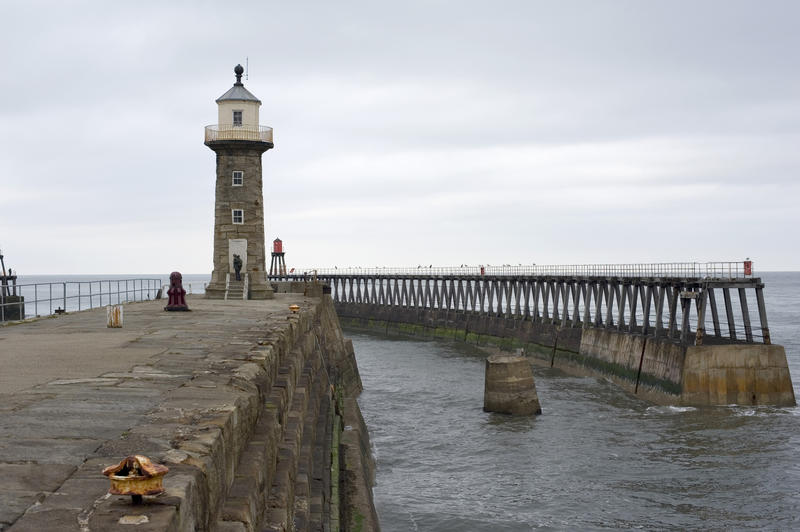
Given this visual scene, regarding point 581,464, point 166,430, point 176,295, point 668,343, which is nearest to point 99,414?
point 166,430

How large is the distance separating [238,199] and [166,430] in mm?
31131

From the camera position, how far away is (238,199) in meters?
37.0

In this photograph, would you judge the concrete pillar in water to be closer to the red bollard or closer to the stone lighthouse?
the red bollard


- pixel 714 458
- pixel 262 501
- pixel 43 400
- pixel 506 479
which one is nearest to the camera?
pixel 262 501

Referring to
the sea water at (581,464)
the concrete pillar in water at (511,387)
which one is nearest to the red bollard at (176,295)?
the sea water at (581,464)

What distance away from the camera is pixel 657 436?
25828 millimetres

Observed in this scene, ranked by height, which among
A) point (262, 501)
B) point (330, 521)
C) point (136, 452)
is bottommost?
point (330, 521)

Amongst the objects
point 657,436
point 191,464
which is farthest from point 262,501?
point 657,436

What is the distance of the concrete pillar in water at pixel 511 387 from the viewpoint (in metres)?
28.7

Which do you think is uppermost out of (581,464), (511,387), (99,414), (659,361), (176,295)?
(176,295)

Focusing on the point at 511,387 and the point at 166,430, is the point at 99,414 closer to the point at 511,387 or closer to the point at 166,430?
the point at 166,430

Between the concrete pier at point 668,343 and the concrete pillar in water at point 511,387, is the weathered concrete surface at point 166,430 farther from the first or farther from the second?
the concrete pier at point 668,343

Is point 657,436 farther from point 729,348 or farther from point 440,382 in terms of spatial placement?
point 440,382

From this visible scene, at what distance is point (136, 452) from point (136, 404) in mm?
2342
